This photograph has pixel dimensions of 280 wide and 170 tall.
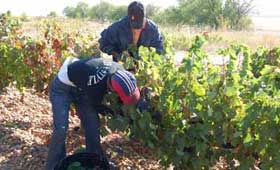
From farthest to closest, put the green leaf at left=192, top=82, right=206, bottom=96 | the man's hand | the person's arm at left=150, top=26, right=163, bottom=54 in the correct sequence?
the person's arm at left=150, top=26, right=163, bottom=54
the man's hand
the green leaf at left=192, top=82, right=206, bottom=96

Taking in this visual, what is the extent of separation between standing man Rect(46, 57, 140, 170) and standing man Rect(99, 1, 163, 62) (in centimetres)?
95

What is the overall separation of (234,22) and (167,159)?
3408 cm

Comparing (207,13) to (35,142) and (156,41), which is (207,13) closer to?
(156,41)

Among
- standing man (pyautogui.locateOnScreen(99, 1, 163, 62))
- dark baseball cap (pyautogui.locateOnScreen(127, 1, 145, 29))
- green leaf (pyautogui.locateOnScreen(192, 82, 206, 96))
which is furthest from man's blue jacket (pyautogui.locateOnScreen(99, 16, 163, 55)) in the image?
green leaf (pyautogui.locateOnScreen(192, 82, 206, 96))

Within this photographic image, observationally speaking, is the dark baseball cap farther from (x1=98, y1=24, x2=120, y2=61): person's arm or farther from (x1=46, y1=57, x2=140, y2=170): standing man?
(x1=46, y1=57, x2=140, y2=170): standing man

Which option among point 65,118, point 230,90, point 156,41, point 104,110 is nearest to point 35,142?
point 65,118

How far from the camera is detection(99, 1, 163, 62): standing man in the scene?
228 inches

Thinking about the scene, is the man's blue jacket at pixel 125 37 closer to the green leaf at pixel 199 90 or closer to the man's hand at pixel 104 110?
the man's hand at pixel 104 110

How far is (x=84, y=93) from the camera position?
192 inches

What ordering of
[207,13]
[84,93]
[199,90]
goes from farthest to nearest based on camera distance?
[207,13], [84,93], [199,90]

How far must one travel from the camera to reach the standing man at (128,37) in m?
5.80

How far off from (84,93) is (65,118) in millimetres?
274

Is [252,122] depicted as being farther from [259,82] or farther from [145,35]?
[145,35]

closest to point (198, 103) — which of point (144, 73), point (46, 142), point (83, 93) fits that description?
point (144, 73)
